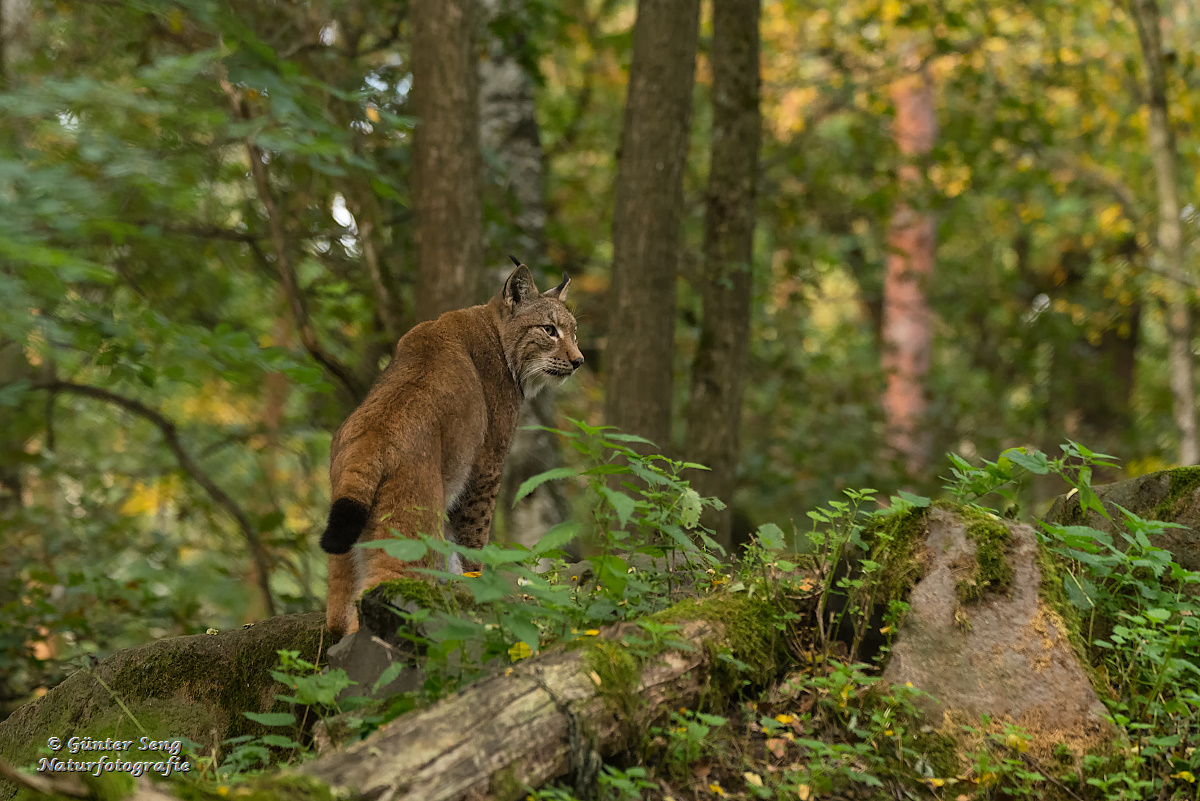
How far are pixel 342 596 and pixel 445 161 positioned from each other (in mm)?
3481

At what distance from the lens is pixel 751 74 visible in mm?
7191

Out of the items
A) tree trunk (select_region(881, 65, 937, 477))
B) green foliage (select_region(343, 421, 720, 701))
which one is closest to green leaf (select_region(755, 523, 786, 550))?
green foliage (select_region(343, 421, 720, 701))

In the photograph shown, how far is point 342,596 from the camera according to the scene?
420 centimetres

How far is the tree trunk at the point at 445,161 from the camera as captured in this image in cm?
655

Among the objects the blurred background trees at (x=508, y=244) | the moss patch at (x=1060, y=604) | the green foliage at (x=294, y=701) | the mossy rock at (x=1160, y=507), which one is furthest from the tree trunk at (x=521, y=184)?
the moss patch at (x=1060, y=604)

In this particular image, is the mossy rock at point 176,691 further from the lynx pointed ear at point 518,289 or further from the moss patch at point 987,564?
the moss patch at point 987,564

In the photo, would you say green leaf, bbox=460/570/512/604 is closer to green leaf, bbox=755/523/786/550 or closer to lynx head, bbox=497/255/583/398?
green leaf, bbox=755/523/786/550

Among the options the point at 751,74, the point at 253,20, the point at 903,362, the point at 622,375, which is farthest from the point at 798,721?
the point at 903,362

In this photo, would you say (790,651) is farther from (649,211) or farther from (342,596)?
(649,211)

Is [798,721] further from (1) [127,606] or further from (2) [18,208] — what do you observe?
(1) [127,606]

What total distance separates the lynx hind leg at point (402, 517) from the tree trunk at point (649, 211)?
2449mm

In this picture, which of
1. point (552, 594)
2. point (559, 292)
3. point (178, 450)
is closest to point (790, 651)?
point (552, 594)

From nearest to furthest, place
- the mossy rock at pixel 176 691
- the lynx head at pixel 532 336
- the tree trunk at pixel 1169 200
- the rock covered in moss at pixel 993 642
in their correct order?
the rock covered in moss at pixel 993 642 < the mossy rock at pixel 176 691 < the lynx head at pixel 532 336 < the tree trunk at pixel 1169 200

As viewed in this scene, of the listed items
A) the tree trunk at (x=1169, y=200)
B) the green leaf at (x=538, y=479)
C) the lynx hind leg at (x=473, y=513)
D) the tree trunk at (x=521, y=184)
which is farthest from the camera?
the tree trunk at (x=1169, y=200)
